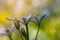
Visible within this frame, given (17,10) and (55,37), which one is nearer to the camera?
(55,37)

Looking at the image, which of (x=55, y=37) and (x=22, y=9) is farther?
(x=22, y=9)

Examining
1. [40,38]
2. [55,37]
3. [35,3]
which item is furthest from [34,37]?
[35,3]

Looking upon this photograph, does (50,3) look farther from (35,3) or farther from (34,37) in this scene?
(34,37)

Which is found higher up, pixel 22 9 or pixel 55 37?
pixel 22 9

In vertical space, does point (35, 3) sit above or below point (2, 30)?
above

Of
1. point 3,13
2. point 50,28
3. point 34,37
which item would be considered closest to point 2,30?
point 3,13

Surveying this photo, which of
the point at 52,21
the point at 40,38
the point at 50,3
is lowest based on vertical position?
the point at 40,38

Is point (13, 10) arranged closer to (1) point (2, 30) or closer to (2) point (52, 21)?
(1) point (2, 30)
